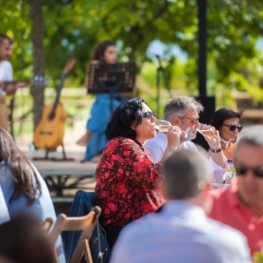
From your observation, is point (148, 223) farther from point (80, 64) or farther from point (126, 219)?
point (80, 64)

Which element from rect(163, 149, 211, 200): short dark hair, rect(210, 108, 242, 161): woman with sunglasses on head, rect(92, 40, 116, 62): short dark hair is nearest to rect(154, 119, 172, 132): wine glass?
rect(210, 108, 242, 161): woman with sunglasses on head

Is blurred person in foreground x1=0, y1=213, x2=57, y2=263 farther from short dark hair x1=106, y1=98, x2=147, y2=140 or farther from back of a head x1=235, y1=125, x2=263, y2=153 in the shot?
short dark hair x1=106, y1=98, x2=147, y2=140

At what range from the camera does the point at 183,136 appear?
5781 millimetres

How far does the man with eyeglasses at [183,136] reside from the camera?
583cm

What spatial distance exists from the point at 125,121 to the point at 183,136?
0.45 metres

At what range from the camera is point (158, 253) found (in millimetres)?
2988

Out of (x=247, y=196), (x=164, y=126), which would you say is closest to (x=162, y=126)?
(x=164, y=126)

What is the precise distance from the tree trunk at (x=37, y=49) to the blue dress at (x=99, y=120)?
2153mm

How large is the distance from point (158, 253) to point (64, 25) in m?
10.8

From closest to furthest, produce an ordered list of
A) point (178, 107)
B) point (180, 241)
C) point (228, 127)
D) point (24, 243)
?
point (24, 243), point (180, 241), point (178, 107), point (228, 127)

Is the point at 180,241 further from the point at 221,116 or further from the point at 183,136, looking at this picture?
the point at 221,116

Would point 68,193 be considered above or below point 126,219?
below

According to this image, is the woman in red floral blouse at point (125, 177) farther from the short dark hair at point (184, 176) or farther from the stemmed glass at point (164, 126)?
the short dark hair at point (184, 176)

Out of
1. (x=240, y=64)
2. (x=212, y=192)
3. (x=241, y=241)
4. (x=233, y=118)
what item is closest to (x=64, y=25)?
(x=240, y=64)
